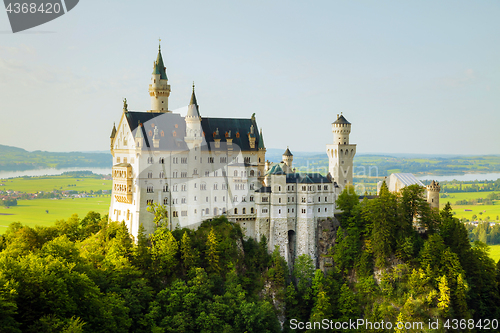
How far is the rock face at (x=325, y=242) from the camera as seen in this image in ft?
257

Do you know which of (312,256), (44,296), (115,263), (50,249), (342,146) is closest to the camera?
(44,296)

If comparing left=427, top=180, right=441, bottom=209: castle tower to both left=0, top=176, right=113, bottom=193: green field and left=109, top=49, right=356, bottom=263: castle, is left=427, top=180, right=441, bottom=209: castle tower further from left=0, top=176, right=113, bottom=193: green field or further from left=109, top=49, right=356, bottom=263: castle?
left=0, top=176, right=113, bottom=193: green field

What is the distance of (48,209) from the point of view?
115m

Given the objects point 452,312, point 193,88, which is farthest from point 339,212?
point 193,88

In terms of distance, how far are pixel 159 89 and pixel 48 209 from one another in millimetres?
49534

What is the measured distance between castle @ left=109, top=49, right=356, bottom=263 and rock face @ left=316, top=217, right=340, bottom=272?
1.02 metres

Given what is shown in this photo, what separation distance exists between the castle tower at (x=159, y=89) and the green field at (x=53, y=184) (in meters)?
48.0

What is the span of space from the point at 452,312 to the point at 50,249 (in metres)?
53.2

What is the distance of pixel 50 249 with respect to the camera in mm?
58750

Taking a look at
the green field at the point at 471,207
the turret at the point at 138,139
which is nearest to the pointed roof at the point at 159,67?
the turret at the point at 138,139

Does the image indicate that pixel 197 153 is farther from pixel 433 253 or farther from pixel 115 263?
pixel 433 253

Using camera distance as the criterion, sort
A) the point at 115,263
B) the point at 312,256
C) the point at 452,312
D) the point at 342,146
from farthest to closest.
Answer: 1. the point at 342,146
2. the point at 312,256
3. the point at 452,312
4. the point at 115,263

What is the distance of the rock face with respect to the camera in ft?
257

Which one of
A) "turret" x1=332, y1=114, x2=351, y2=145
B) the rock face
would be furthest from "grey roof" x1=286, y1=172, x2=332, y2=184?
"turret" x1=332, y1=114, x2=351, y2=145
